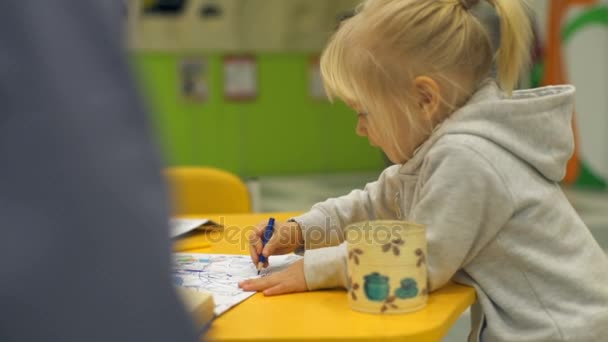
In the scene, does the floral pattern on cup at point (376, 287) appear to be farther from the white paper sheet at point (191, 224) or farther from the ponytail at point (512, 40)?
the white paper sheet at point (191, 224)

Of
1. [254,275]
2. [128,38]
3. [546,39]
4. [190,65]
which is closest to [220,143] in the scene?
[190,65]

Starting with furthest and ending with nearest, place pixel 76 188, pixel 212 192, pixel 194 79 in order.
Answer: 1. pixel 194 79
2. pixel 212 192
3. pixel 76 188

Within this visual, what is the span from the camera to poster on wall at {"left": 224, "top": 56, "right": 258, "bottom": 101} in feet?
20.6

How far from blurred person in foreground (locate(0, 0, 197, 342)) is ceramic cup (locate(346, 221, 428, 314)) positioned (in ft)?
1.89

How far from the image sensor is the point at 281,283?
991mm

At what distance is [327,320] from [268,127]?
5.64 metres

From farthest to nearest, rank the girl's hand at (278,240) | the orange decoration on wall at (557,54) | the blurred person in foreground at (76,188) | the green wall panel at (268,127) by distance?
the green wall panel at (268,127) → the orange decoration on wall at (557,54) → the girl's hand at (278,240) → the blurred person in foreground at (76,188)

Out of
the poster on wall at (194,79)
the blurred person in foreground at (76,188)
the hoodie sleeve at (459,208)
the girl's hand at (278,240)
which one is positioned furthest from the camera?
the poster on wall at (194,79)

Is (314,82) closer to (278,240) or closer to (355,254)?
(278,240)

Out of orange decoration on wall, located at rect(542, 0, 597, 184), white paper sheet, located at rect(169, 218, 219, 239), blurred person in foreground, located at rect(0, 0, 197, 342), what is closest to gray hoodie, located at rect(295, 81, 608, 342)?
white paper sheet, located at rect(169, 218, 219, 239)

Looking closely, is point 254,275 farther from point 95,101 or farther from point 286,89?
point 286,89

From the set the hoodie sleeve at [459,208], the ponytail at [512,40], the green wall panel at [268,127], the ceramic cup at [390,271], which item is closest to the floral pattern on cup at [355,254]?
the ceramic cup at [390,271]

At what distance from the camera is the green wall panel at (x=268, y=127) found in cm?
635

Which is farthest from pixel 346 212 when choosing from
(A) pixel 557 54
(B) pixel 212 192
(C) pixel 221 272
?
(A) pixel 557 54
